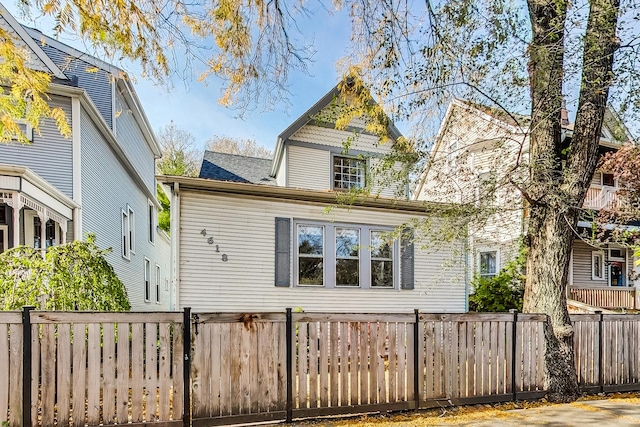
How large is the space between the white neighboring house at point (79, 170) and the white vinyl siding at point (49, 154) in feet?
0.06

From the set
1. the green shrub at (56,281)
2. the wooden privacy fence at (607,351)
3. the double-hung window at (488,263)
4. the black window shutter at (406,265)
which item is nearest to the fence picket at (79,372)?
the green shrub at (56,281)

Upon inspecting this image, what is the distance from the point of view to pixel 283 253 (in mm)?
9148

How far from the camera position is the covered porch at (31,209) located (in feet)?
21.6

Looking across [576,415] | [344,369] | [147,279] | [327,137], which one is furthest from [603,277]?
[147,279]

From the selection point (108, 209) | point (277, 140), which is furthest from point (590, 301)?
point (108, 209)

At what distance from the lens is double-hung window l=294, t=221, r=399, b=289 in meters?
9.45

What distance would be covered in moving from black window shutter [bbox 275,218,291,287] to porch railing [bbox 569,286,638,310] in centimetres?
1103

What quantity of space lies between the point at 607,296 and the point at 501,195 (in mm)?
10686

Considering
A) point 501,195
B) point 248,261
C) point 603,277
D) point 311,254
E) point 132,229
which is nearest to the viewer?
point 501,195

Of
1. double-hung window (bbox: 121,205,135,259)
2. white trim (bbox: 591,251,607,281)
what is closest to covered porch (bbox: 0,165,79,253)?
double-hung window (bbox: 121,205,135,259)

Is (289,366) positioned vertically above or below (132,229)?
below

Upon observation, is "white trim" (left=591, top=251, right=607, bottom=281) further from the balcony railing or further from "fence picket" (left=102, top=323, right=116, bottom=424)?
"fence picket" (left=102, top=323, right=116, bottom=424)

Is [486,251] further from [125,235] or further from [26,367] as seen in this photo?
[26,367]

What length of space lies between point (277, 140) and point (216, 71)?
684cm
